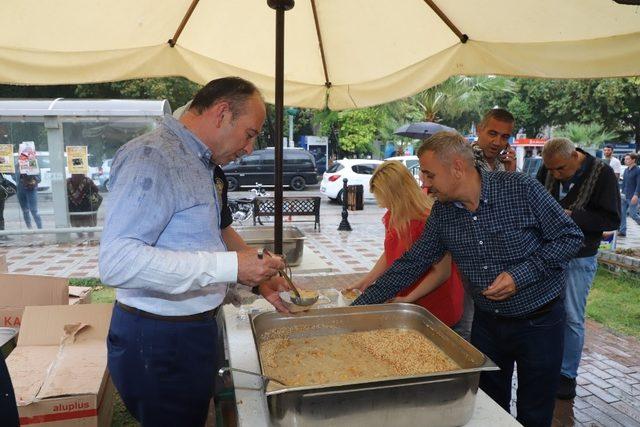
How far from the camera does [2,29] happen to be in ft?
7.34

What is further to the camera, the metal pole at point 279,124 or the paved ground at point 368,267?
the paved ground at point 368,267

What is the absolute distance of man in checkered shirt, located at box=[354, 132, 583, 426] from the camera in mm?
1709

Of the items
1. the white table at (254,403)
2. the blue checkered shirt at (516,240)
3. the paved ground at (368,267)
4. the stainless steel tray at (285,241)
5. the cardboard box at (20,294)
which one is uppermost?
the blue checkered shirt at (516,240)

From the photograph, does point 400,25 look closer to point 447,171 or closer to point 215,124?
point 447,171

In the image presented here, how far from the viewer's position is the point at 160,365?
4.59ft

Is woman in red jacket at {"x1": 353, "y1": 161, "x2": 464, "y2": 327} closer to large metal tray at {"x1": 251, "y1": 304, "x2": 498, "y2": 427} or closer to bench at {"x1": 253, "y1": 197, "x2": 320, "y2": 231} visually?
large metal tray at {"x1": 251, "y1": 304, "x2": 498, "y2": 427}

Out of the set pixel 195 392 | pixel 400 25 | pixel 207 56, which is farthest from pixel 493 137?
pixel 195 392

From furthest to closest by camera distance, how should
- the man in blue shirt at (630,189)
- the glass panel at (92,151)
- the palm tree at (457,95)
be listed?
the palm tree at (457,95) → the man in blue shirt at (630,189) → the glass panel at (92,151)

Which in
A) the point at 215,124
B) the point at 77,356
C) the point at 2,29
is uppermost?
the point at 2,29

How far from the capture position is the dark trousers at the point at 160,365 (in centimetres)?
139

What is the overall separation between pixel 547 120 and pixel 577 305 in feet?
83.8

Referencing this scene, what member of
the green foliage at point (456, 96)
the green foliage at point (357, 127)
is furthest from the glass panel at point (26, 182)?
the green foliage at point (357, 127)

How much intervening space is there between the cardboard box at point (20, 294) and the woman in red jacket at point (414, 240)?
2.12 meters

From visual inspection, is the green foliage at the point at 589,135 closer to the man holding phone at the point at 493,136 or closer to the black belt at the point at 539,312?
the man holding phone at the point at 493,136
